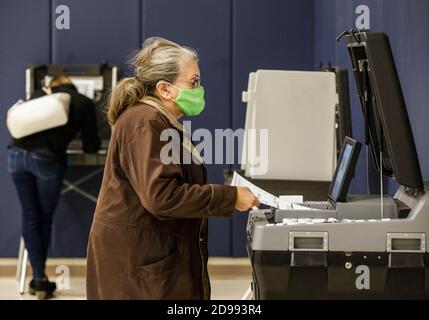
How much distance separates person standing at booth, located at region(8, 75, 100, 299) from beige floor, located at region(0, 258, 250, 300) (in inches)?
5.3

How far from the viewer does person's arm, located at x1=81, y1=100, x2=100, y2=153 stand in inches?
195

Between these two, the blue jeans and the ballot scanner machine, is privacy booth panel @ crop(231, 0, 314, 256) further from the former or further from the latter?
the ballot scanner machine

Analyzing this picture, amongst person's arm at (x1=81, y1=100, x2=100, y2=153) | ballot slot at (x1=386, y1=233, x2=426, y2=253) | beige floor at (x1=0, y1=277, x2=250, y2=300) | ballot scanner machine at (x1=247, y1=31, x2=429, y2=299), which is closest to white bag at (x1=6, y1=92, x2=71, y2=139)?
person's arm at (x1=81, y1=100, x2=100, y2=153)

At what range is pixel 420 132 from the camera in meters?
2.63

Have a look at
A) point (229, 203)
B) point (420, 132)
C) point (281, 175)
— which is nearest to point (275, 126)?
point (281, 175)

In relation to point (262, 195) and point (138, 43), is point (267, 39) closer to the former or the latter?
point (138, 43)

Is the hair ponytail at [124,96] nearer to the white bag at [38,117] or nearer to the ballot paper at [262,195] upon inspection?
the ballot paper at [262,195]

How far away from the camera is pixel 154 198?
205 cm

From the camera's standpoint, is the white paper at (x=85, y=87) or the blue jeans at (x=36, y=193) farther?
the white paper at (x=85, y=87)

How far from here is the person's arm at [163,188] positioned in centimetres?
205

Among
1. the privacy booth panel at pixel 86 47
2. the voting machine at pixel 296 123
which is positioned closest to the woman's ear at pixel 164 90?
the voting machine at pixel 296 123

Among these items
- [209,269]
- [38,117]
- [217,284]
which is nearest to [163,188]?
[38,117]

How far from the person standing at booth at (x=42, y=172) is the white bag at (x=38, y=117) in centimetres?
5
